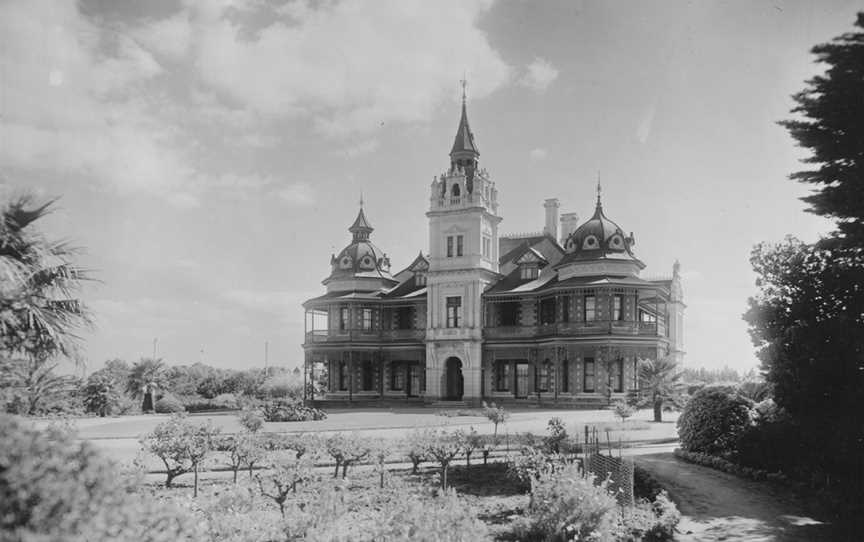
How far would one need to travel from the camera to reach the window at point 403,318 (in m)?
49.0

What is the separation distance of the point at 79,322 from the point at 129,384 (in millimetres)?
38496

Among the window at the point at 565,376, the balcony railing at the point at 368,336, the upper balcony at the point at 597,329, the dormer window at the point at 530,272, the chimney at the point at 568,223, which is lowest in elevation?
the window at the point at 565,376

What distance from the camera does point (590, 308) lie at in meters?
40.7

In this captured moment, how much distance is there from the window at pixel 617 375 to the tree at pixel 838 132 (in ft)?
86.1

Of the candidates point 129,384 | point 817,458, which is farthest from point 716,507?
point 129,384

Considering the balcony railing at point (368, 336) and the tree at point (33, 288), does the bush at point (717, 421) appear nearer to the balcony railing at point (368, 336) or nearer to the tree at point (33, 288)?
the tree at point (33, 288)

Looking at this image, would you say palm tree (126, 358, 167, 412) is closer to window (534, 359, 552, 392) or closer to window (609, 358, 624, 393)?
window (534, 359, 552, 392)

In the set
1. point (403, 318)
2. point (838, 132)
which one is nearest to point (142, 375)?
point (403, 318)

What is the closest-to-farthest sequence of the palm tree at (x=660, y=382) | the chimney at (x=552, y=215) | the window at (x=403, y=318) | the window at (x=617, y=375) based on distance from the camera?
1. the palm tree at (x=660, y=382)
2. the window at (x=617, y=375)
3. the window at (x=403, y=318)
4. the chimney at (x=552, y=215)

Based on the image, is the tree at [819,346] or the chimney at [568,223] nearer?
the tree at [819,346]

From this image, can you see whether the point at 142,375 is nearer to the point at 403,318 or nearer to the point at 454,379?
the point at 403,318

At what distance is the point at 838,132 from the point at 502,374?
3327 centimetres

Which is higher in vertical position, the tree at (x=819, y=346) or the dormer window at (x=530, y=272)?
the dormer window at (x=530, y=272)

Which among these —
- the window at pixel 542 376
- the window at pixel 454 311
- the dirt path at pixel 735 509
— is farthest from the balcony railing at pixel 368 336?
the dirt path at pixel 735 509
